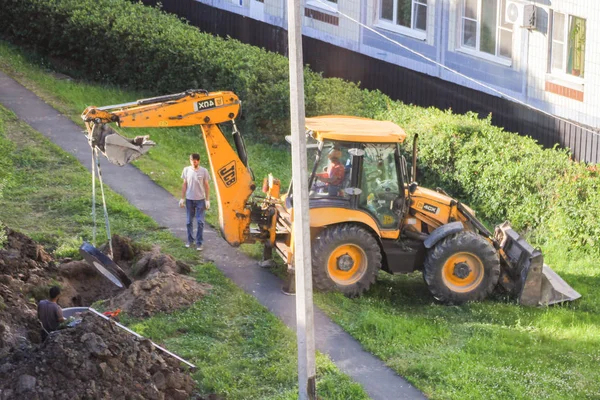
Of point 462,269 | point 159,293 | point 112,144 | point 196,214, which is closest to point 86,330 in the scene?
point 159,293

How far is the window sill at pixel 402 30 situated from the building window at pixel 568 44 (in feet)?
13.0

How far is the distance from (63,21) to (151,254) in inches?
478

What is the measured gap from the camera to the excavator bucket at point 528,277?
1521cm

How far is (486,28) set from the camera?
894 inches

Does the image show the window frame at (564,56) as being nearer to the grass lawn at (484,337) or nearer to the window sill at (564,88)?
the window sill at (564,88)

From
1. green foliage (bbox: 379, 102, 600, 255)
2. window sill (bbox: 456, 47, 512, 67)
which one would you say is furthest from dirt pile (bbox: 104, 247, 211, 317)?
window sill (bbox: 456, 47, 512, 67)

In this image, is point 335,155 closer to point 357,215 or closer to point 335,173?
point 335,173

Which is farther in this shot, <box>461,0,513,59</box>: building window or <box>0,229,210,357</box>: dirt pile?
<box>461,0,513,59</box>: building window

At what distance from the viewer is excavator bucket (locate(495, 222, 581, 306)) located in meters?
15.2

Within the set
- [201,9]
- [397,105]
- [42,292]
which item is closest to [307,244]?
[42,292]

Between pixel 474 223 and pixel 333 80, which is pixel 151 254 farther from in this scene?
pixel 333 80

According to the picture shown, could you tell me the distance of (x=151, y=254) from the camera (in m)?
15.9

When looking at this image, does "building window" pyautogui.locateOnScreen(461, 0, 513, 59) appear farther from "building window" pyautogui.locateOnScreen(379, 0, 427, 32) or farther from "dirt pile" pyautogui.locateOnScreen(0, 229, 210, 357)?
"dirt pile" pyautogui.locateOnScreen(0, 229, 210, 357)

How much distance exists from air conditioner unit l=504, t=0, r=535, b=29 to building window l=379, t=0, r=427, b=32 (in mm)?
2847
